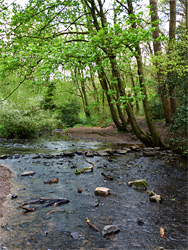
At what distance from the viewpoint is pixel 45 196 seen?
186 inches

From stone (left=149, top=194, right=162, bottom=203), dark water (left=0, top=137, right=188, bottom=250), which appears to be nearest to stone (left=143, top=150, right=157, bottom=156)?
dark water (left=0, top=137, right=188, bottom=250)

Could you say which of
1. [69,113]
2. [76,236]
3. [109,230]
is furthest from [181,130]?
[69,113]

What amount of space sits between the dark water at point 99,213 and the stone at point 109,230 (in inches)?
3.0

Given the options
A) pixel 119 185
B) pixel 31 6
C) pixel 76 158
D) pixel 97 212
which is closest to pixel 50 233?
pixel 97 212

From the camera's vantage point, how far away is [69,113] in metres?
29.1

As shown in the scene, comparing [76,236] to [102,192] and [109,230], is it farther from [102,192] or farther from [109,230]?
[102,192]

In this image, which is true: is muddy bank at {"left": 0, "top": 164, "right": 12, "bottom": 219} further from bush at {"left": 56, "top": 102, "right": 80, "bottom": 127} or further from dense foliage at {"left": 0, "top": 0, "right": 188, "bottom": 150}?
bush at {"left": 56, "top": 102, "right": 80, "bottom": 127}

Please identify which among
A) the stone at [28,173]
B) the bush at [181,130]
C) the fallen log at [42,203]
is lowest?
the fallen log at [42,203]

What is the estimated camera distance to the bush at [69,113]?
28109 mm

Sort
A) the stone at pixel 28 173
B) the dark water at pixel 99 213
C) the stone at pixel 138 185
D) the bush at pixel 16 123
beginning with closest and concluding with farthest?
the dark water at pixel 99 213
the stone at pixel 138 185
the stone at pixel 28 173
the bush at pixel 16 123

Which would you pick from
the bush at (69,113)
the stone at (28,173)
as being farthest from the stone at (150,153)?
the bush at (69,113)

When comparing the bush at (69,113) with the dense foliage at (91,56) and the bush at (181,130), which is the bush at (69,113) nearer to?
the dense foliage at (91,56)

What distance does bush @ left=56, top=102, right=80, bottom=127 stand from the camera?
28.1m

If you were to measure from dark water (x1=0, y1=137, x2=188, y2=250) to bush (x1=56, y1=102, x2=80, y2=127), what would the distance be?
21250 millimetres
